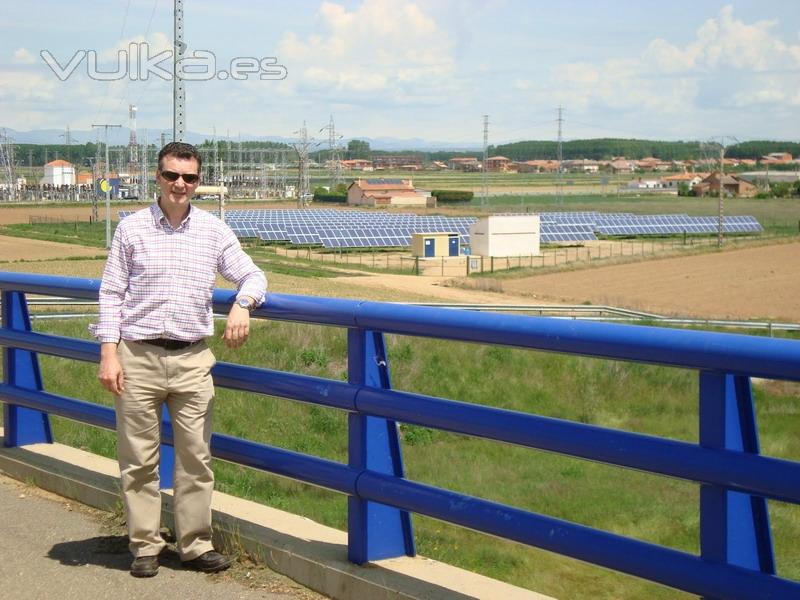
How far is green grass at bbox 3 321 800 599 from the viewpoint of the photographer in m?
7.88

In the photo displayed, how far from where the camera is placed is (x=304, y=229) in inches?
3051

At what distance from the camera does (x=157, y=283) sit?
4.65 m

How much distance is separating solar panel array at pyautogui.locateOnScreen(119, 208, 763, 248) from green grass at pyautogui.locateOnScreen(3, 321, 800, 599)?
176 ft

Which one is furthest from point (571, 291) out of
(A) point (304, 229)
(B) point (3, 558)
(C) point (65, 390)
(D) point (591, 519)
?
(B) point (3, 558)

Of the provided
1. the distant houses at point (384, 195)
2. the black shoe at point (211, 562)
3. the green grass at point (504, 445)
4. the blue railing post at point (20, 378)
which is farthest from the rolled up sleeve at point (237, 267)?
the distant houses at point (384, 195)

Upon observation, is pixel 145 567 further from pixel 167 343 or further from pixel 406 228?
pixel 406 228

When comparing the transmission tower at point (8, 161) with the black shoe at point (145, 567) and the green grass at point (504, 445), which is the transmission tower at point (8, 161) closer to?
the green grass at point (504, 445)

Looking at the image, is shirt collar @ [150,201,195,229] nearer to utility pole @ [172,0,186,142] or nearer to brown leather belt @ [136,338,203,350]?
brown leather belt @ [136,338,203,350]

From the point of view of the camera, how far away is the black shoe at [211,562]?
4.73m

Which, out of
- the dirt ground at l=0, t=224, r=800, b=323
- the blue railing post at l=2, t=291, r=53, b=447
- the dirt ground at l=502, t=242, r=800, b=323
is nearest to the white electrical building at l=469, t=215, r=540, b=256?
the dirt ground at l=0, t=224, r=800, b=323

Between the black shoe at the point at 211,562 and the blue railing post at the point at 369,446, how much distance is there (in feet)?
1.88

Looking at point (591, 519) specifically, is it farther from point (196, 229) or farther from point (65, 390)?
point (65, 390)

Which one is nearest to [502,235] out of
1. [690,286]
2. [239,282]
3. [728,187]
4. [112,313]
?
[690,286]

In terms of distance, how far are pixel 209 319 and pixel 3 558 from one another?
141 cm
